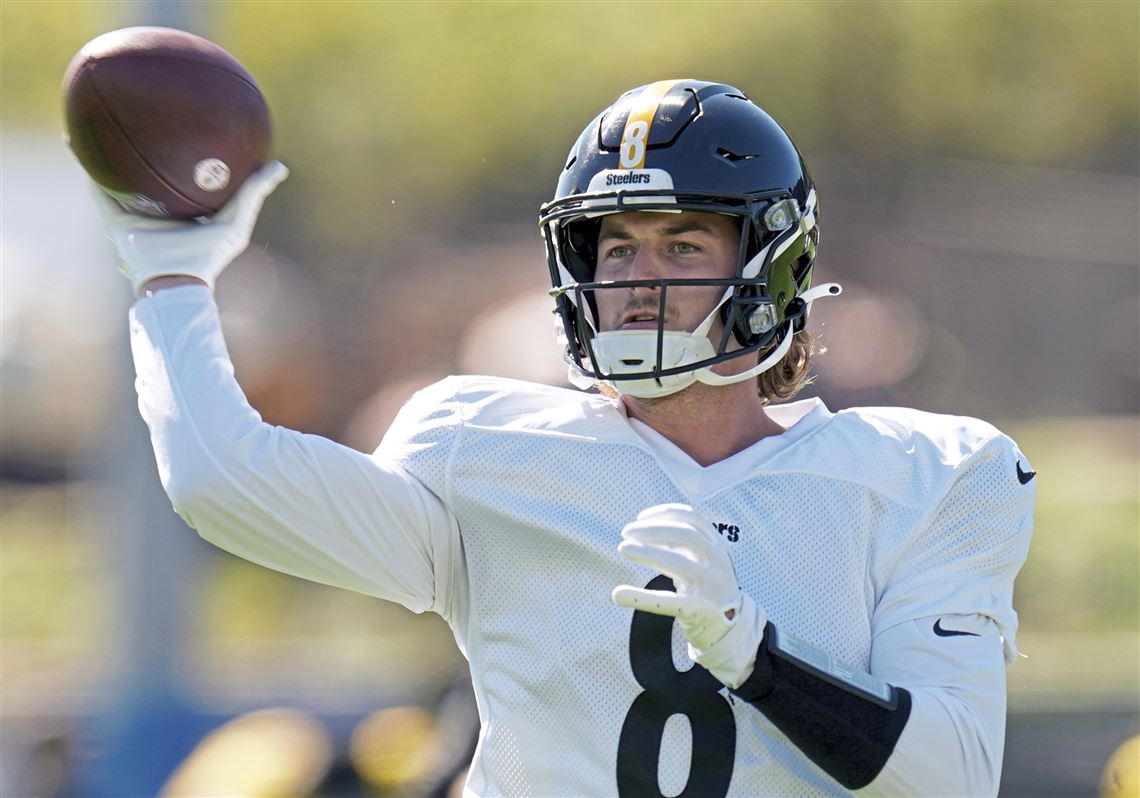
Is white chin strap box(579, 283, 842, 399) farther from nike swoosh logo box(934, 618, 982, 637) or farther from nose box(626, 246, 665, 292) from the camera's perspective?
nike swoosh logo box(934, 618, 982, 637)

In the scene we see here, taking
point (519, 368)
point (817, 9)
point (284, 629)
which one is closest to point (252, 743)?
point (284, 629)

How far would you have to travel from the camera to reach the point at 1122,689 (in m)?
4.93

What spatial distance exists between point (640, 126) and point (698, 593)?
77cm

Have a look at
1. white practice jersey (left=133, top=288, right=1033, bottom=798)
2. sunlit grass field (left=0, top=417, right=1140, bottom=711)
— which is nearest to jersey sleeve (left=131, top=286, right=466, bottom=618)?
white practice jersey (left=133, top=288, right=1033, bottom=798)

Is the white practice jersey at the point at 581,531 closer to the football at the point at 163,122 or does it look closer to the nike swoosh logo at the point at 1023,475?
the nike swoosh logo at the point at 1023,475

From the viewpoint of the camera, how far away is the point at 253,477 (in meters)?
1.71

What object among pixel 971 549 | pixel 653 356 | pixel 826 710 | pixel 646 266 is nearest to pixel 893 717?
pixel 826 710

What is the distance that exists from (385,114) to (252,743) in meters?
5.98

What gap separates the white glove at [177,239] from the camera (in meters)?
1.79

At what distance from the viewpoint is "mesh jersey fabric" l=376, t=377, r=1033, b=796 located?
1792mm

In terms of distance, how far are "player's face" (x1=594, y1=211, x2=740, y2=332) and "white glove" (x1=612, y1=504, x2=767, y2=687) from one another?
0.44 m

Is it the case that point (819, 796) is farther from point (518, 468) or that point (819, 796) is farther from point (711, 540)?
point (518, 468)

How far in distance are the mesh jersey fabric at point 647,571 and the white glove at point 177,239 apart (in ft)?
1.15

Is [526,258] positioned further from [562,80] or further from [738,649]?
[738,649]
